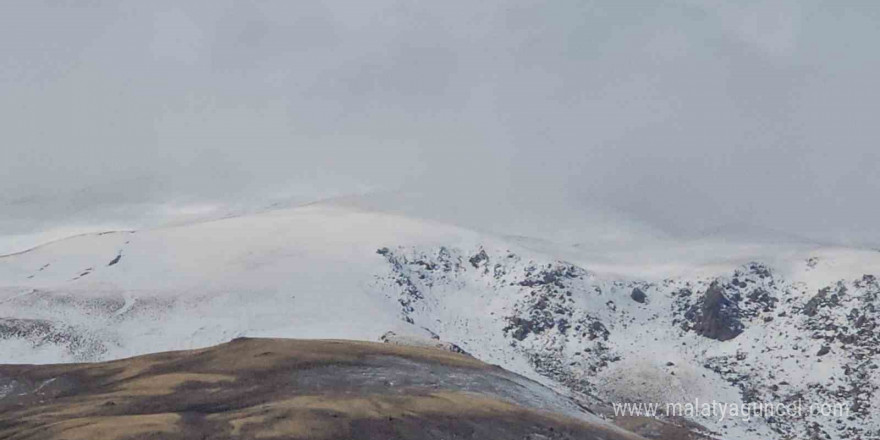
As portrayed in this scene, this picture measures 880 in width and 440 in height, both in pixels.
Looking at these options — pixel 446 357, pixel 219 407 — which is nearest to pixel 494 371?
pixel 446 357

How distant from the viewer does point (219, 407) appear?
105 m

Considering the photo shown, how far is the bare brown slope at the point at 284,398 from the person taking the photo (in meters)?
92.9

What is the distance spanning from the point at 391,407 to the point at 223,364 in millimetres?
37092

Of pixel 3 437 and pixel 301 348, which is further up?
pixel 301 348

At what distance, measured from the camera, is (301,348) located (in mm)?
139625

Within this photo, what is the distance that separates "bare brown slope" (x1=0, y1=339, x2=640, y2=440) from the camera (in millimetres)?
92938

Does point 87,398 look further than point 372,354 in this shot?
No

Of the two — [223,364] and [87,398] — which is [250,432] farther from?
[223,364]

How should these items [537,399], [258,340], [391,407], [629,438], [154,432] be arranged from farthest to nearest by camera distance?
[258,340], [537,399], [629,438], [391,407], [154,432]

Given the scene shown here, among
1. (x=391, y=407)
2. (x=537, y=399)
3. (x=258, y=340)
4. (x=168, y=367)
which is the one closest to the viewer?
(x=391, y=407)

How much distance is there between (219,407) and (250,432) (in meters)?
15.8

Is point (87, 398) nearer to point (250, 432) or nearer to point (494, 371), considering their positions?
point (250, 432)

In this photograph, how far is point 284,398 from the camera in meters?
106

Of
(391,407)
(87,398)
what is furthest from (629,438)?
(87,398)
